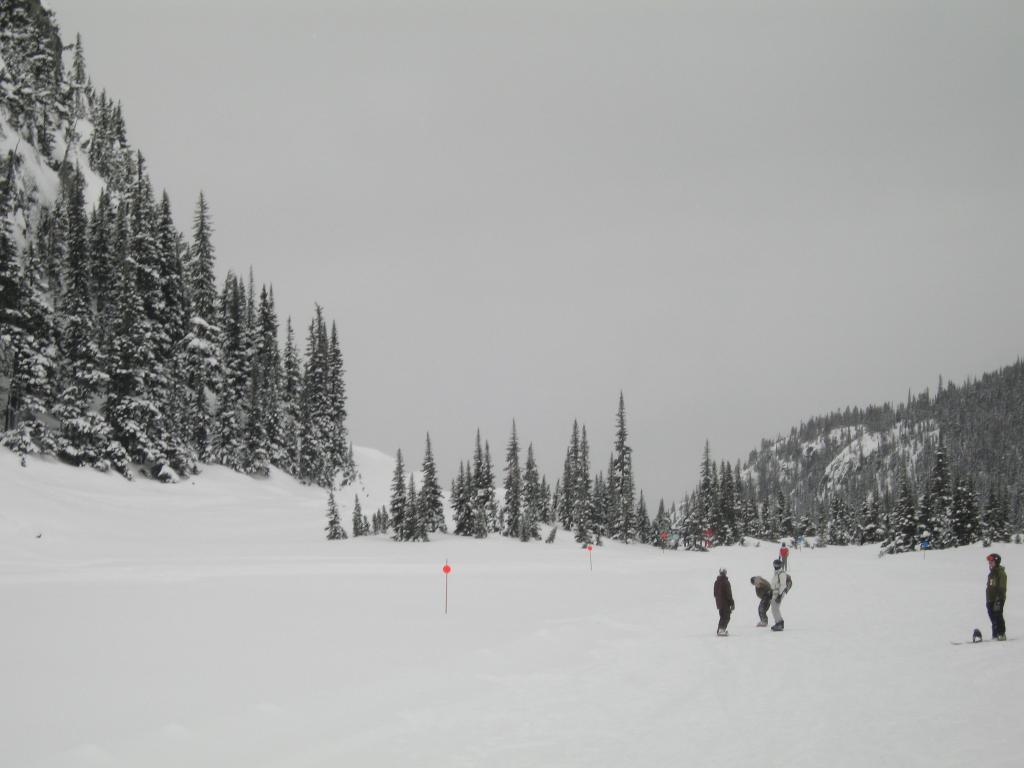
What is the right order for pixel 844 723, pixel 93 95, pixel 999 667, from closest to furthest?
1. pixel 844 723
2. pixel 999 667
3. pixel 93 95

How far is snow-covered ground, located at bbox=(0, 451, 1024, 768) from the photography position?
7.88 m

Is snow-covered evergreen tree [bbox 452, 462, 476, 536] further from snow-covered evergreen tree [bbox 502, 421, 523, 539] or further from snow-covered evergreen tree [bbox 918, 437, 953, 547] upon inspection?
snow-covered evergreen tree [bbox 918, 437, 953, 547]

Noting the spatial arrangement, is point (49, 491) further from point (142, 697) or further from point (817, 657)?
point (817, 657)

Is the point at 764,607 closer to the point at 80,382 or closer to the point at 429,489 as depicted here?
the point at 429,489

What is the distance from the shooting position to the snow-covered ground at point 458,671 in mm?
7879

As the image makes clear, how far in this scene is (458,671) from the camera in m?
12.4

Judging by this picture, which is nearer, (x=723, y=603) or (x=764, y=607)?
(x=723, y=603)

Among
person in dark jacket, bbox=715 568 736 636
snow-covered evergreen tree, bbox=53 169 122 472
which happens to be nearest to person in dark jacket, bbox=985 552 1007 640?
person in dark jacket, bbox=715 568 736 636

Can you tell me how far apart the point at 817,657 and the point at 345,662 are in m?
9.92

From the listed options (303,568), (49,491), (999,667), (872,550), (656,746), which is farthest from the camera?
(872,550)

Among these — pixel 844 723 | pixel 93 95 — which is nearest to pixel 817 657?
pixel 844 723

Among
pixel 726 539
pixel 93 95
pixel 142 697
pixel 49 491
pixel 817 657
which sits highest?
pixel 93 95

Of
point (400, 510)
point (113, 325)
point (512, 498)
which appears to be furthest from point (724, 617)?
point (512, 498)

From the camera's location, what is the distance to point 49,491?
3200 centimetres
